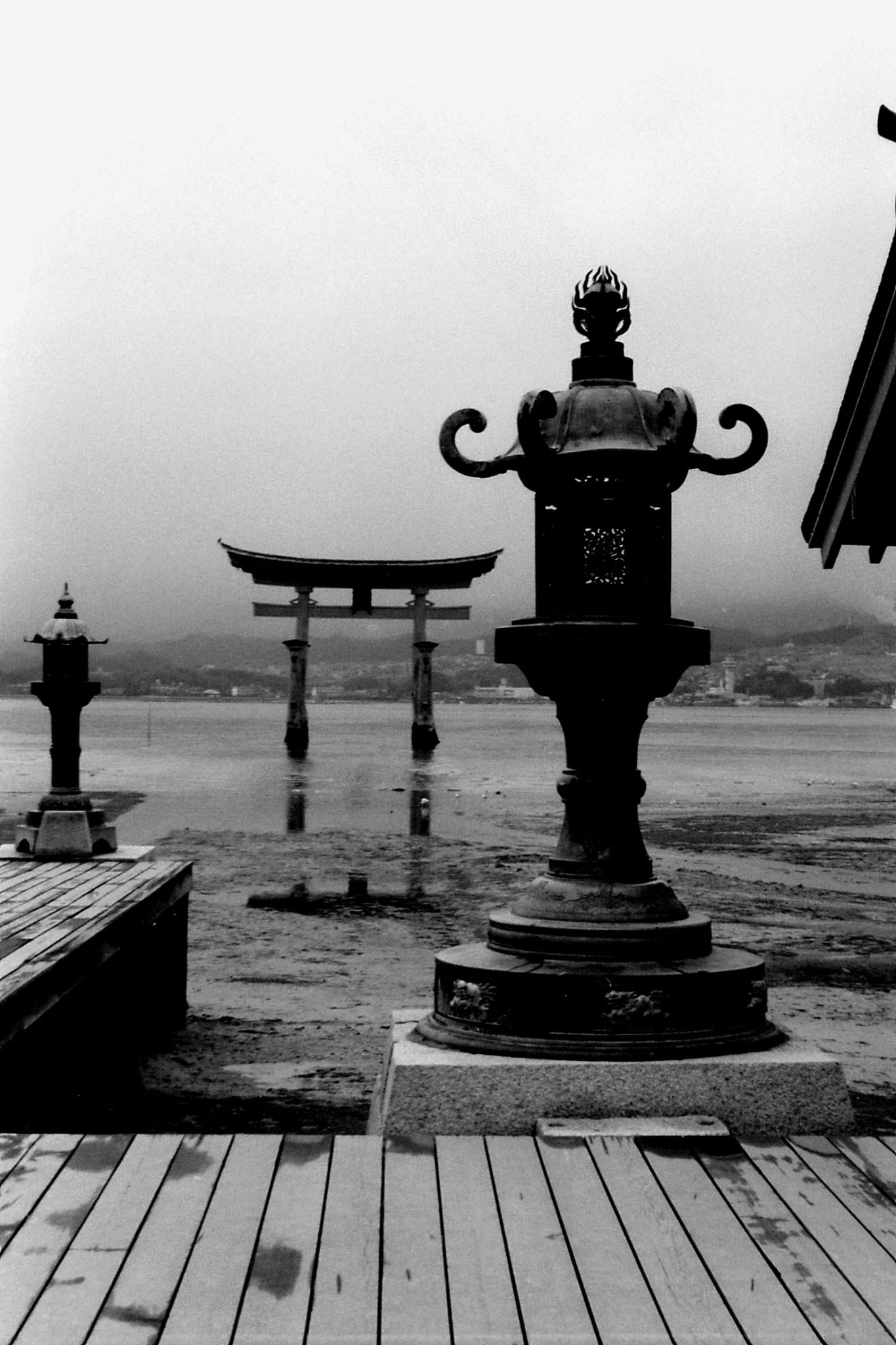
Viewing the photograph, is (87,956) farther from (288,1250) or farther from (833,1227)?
(833,1227)

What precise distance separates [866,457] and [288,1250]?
4.63 meters

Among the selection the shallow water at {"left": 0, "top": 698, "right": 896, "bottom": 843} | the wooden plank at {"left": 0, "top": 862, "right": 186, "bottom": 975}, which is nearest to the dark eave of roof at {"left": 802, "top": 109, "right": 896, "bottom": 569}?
the wooden plank at {"left": 0, "top": 862, "right": 186, "bottom": 975}

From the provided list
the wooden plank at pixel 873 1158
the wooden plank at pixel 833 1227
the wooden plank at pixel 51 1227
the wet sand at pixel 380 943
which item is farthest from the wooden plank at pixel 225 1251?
the wet sand at pixel 380 943

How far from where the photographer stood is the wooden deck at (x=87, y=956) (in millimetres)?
5445

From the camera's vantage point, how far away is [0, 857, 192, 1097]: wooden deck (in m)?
5.45

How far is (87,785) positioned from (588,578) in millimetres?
27889

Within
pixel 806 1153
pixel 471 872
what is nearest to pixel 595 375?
pixel 806 1153

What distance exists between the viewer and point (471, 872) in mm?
15828

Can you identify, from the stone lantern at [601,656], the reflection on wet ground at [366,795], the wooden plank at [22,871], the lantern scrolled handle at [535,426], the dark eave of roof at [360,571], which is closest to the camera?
the stone lantern at [601,656]

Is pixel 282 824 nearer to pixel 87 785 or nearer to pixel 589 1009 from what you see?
pixel 87 785

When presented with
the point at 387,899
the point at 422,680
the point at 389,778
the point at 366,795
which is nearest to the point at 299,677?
the point at 422,680

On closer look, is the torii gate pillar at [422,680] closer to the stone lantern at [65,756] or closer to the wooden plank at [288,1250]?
the stone lantern at [65,756]

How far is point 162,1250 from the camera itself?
3.39 m

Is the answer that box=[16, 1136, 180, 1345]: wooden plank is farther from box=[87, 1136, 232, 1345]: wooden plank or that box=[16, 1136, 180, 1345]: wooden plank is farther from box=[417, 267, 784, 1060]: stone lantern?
box=[417, 267, 784, 1060]: stone lantern
